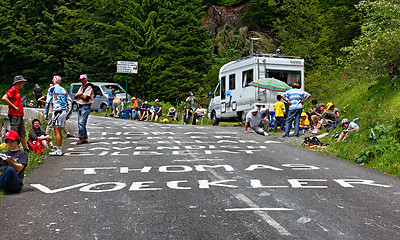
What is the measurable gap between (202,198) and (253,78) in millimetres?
14996

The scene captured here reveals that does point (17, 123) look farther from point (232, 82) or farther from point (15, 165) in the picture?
point (232, 82)

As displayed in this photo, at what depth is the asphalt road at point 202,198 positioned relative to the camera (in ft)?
19.4

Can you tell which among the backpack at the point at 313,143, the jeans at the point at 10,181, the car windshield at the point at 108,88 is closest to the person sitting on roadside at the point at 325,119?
the backpack at the point at 313,143

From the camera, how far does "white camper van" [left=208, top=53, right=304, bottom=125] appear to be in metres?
22.0

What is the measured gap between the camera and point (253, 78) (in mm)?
22203

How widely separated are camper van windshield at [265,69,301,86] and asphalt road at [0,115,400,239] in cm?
913

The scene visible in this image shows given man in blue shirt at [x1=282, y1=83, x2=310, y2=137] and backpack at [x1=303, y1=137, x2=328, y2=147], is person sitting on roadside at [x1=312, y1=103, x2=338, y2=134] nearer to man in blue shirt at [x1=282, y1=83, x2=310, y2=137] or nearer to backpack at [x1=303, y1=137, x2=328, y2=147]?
man in blue shirt at [x1=282, y1=83, x2=310, y2=137]

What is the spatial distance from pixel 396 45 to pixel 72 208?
13589 mm

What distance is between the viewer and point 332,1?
3794 cm

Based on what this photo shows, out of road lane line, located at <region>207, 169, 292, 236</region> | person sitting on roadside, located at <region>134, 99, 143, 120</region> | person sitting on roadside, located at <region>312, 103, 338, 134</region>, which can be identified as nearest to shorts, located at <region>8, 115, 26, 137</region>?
road lane line, located at <region>207, 169, 292, 236</region>

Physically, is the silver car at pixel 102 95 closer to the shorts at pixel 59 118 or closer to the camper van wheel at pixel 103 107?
the camper van wheel at pixel 103 107

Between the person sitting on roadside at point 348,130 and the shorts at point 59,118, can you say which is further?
the person sitting on roadside at point 348,130

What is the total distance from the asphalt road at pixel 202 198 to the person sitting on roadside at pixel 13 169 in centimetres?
23

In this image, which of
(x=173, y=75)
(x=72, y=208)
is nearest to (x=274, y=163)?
(x=72, y=208)
